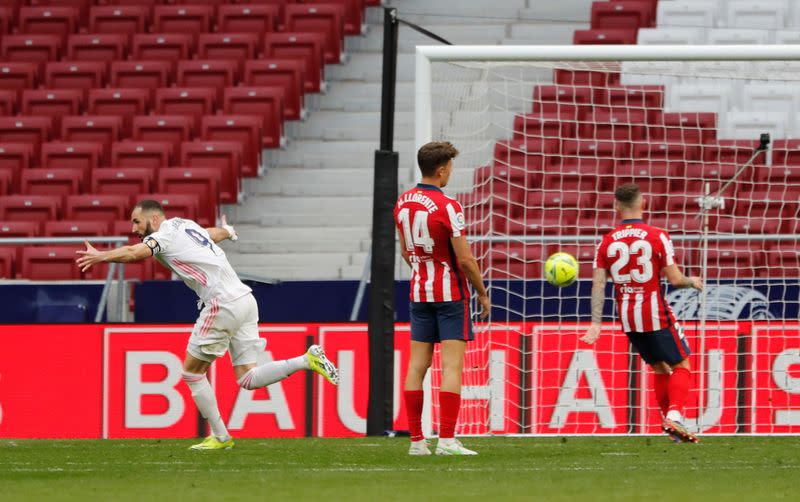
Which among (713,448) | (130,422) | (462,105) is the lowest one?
(130,422)

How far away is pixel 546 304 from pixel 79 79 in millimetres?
8980

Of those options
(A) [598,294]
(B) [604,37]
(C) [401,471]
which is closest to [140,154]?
(B) [604,37]

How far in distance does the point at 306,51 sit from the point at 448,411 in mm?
10985

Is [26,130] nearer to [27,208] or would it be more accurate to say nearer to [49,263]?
[27,208]

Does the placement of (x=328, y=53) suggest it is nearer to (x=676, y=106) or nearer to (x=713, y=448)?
(x=676, y=106)

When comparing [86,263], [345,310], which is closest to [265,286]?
[345,310]

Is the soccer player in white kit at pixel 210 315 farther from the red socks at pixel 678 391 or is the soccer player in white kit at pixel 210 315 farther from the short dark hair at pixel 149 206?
the red socks at pixel 678 391

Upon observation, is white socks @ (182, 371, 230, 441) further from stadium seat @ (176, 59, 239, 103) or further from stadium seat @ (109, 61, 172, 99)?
stadium seat @ (109, 61, 172, 99)

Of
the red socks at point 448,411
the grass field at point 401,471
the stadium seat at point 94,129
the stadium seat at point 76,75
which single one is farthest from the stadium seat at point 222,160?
the red socks at point 448,411

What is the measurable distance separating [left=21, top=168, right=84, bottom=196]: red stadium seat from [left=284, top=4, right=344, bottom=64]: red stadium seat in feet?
12.8

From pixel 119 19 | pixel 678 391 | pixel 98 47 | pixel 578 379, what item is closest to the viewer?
pixel 678 391

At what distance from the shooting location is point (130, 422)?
1268 cm

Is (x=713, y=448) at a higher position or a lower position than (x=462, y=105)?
lower

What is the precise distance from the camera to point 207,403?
375 inches
